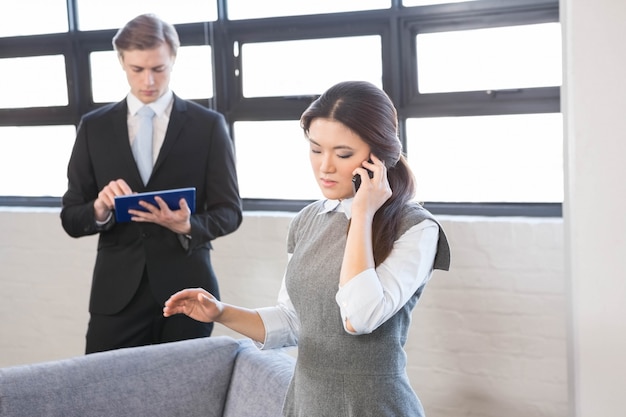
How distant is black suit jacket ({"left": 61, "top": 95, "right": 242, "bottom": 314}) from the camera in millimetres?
3156

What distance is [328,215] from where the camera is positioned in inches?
86.6

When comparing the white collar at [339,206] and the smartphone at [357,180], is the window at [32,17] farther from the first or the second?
the smartphone at [357,180]

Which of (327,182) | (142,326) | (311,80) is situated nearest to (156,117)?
(142,326)

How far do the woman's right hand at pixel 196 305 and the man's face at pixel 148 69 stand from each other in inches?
46.8

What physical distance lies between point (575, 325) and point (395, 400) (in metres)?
0.80

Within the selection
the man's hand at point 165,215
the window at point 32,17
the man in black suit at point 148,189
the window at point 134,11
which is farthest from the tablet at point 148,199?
the window at point 32,17

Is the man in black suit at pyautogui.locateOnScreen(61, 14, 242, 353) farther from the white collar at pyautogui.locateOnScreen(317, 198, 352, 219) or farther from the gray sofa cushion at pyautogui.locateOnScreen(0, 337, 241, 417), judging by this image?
the white collar at pyautogui.locateOnScreen(317, 198, 352, 219)

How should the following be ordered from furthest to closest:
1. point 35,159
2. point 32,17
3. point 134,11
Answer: point 35,159 → point 32,17 → point 134,11

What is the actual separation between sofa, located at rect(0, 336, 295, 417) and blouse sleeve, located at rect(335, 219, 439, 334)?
64 centimetres

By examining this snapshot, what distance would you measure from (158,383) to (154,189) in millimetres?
763

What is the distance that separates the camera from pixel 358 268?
191 centimetres

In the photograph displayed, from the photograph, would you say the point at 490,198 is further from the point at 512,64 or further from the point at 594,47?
the point at 594,47

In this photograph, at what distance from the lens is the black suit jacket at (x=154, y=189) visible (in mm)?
3156

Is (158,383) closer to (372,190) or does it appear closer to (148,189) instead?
(148,189)
